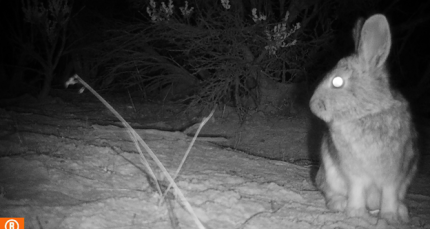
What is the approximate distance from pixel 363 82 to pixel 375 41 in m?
0.32

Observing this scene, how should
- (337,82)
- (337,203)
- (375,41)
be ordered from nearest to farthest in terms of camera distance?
(375,41) → (337,82) → (337,203)

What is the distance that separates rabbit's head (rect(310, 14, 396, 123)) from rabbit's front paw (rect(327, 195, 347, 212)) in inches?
29.4

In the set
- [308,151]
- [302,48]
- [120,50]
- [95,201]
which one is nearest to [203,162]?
→ [95,201]

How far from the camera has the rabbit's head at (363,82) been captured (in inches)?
105

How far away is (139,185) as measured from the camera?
10.2 feet

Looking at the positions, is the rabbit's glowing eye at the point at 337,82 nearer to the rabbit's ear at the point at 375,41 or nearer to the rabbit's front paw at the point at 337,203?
the rabbit's ear at the point at 375,41

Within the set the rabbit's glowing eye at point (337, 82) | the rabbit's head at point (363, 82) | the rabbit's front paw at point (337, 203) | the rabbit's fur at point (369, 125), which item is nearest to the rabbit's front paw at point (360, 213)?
the rabbit's fur at point (369, 125)

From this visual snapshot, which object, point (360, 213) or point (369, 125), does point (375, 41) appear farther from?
point (360, 213)

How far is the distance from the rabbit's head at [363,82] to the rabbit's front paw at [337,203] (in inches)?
29.4

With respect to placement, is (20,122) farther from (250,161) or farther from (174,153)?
(250,161)

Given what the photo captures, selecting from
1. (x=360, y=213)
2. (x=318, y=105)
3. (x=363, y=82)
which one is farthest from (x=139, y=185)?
(x=363, y=82)

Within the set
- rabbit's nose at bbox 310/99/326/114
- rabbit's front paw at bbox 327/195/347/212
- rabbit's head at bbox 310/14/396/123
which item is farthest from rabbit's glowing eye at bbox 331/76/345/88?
rabbit's front paw at bbox 327/195/347/212

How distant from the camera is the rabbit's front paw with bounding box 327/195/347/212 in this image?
119 inches

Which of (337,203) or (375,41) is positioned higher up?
(375,41)
